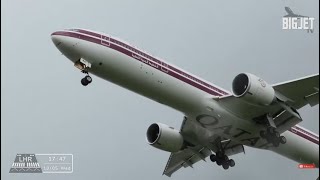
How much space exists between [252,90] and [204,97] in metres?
1.94

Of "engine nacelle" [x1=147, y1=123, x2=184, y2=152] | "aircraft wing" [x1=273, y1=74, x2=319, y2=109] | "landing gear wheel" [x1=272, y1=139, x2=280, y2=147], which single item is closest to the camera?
"aircraft wing" [x1=273, y1=74, x2=319, y2=109]

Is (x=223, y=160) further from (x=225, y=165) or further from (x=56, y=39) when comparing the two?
(x=56, y=39)

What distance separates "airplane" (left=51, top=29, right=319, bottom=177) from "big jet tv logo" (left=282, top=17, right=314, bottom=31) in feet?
5.09

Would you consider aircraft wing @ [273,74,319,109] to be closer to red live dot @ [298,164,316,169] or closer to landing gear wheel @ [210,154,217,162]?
red live dot @ [298,164,316,169]

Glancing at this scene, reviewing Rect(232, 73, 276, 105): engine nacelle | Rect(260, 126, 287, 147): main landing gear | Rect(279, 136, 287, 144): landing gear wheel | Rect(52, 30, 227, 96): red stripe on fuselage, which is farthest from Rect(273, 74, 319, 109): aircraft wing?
Rect(52, 30, 227, 96): red stripe on fuselage

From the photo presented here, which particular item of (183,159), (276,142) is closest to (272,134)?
(276,142)

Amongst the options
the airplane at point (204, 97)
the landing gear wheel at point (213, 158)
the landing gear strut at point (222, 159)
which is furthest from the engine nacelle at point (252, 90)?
the landing gear wheel at point (213, 158)

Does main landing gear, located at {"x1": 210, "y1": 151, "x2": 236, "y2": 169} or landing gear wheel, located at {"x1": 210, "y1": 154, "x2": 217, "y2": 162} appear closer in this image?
main landing gear, located at {"x1": 210, "y1": 151, "x2": 236, "y2": 169}

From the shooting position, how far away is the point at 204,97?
19734 millimetres

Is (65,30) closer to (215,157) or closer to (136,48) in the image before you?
(136,48)

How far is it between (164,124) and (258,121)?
356 cm

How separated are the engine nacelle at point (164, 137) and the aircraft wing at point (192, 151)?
0.34 meters

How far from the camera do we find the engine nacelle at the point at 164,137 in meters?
A: 21.8

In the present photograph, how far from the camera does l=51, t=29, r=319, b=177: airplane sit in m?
18.5
